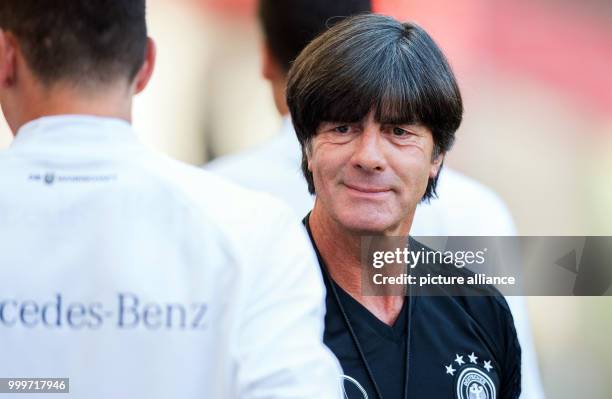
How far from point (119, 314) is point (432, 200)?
4.43 ft

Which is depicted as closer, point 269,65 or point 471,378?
point 471,378

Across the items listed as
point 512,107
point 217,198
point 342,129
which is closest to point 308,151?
point 342,129

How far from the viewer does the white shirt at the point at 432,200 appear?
307 cm

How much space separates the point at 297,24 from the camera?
337 centimetres

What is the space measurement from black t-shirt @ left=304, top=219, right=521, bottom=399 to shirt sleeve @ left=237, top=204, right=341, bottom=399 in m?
0.42

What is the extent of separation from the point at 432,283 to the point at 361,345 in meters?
0.25

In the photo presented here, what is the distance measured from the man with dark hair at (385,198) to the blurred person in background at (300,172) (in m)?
0.41

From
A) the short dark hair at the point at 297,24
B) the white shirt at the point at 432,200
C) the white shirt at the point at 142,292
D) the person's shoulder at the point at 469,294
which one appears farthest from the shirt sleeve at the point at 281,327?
the short dark hair at the point at 297,24

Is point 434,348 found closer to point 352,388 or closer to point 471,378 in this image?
point 471,378

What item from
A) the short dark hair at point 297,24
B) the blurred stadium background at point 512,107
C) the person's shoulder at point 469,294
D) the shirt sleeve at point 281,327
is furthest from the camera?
the blurred stadium background at point 512,107

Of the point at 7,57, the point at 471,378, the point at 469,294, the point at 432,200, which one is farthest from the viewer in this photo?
the point at 432,200

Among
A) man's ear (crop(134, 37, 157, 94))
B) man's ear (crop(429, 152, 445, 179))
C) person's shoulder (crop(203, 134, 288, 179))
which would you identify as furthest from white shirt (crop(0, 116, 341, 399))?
person's shoulder (crop(203, 134, 288, 179))

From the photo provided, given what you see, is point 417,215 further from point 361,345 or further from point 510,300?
point 361,345

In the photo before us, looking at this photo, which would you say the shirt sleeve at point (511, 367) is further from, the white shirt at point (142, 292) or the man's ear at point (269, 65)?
the man's ear at point (269, 65)
